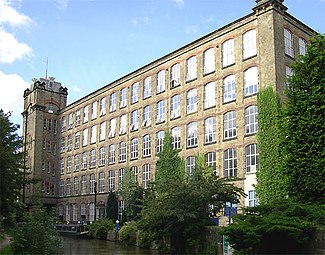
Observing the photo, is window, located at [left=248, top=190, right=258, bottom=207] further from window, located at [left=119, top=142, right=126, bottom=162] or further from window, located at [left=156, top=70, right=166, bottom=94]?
window, located at [left=119, top=142, right=126, bottom=162]

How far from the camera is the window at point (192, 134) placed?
4056 cm

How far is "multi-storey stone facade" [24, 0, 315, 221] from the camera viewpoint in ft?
115

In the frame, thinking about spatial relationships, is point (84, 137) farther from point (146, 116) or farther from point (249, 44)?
point (249, 44)

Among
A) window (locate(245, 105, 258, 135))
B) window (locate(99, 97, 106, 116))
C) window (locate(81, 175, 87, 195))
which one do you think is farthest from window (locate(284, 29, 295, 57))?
window (locate(81, 175, 87, 195))

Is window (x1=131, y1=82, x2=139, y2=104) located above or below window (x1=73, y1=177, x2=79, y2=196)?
above

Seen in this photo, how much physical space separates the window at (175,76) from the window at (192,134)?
474 centimetres

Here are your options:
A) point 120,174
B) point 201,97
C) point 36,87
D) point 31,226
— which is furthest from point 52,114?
point 31,226

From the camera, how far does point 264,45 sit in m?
34.8

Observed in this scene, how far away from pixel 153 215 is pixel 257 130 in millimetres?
11568

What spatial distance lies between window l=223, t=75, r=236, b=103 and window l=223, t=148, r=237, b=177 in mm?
4460

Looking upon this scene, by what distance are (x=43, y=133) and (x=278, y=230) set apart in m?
52.5

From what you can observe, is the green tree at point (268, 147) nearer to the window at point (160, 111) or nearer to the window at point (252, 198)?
the window at point (252, 198)

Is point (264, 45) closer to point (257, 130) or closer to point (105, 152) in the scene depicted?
point (257, 130)

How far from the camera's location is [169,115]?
43.9 metres
